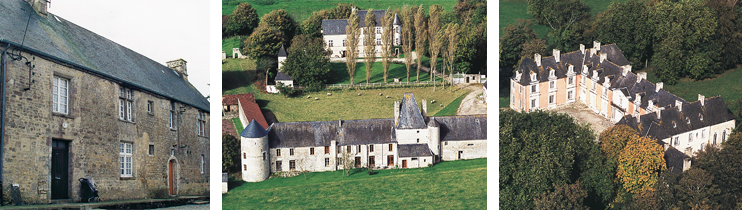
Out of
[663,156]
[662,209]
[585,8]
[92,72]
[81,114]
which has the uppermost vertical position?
[585,8]

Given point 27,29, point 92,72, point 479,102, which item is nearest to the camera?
point 27,29

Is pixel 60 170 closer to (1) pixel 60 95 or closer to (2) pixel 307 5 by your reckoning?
(1) pixel 60 95

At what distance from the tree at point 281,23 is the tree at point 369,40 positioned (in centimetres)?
265

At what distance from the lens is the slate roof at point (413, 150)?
75.8 feet

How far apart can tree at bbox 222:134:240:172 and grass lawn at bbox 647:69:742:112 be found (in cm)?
1493

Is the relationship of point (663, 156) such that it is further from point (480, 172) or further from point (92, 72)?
point (92, 72)

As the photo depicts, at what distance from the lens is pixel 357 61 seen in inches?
985

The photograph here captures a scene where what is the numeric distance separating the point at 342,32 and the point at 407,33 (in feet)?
7.92

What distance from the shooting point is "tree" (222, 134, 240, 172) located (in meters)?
22.6

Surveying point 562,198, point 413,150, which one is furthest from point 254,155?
point 562,198

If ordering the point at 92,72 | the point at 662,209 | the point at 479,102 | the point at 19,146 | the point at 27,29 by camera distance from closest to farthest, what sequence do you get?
the point at 19,146, the point at 27,29, the point at 92,72, the point at 662,209, the point at 479,102

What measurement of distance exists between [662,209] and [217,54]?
15725 mm

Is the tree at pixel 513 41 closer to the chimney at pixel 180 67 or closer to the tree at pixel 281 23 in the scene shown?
the tree at pixel 281 23

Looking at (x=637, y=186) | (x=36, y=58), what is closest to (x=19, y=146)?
(x=36, y=58)
